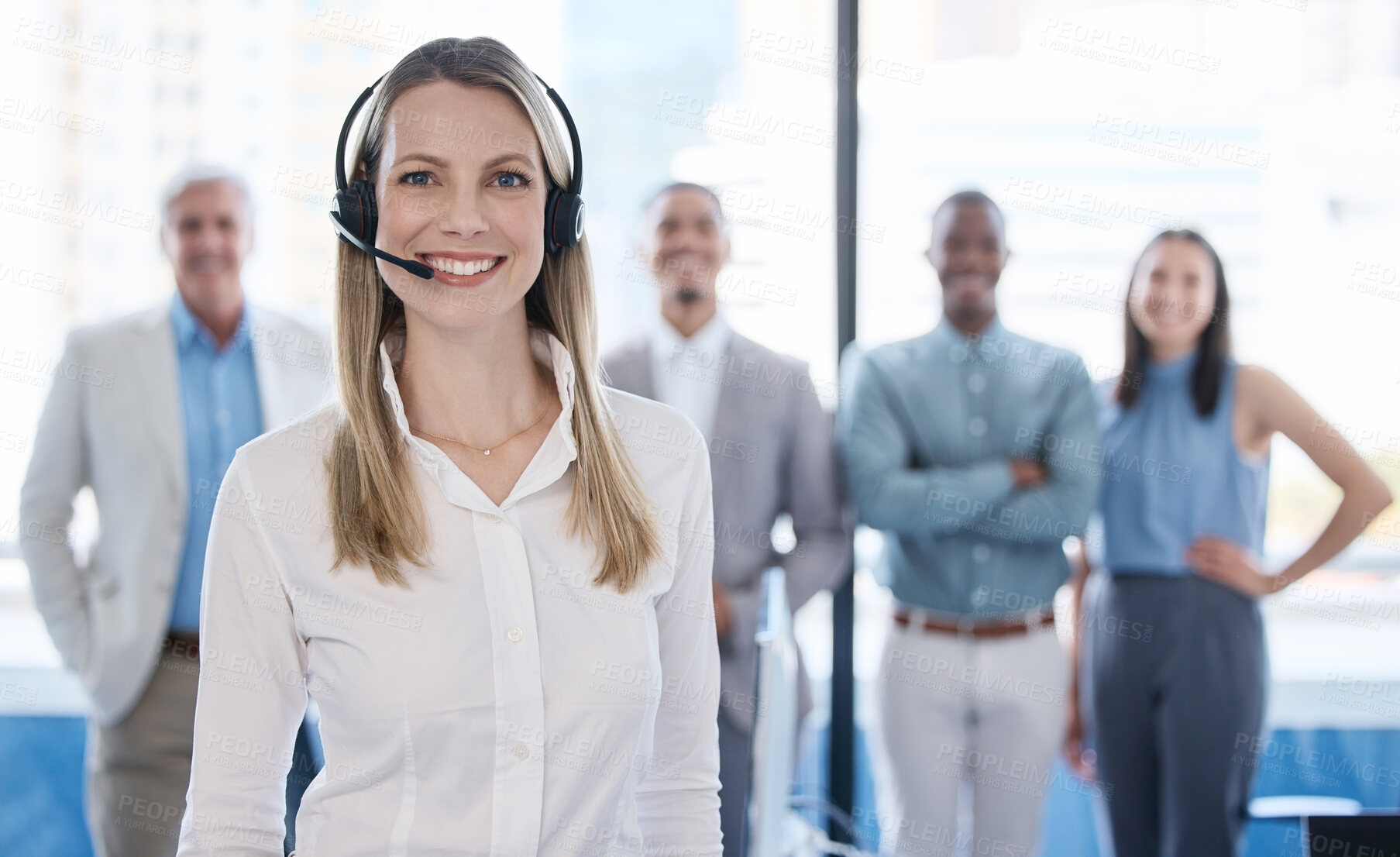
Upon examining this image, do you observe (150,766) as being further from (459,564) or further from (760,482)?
(459,564)

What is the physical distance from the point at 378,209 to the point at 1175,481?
1.98 meters

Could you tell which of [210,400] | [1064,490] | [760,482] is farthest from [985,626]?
[210,400]

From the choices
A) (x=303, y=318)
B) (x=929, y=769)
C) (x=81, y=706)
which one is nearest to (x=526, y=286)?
(x=303, y=318)

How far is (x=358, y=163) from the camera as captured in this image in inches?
47.1

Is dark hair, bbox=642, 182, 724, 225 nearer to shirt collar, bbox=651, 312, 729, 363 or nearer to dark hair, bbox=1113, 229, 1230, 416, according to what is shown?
shirt collar, bbox=651, 312, 729, 363

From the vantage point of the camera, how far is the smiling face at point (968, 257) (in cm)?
248

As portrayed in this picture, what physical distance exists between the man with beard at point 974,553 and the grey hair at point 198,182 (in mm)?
1540

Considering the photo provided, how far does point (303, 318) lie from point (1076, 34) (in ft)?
7.25

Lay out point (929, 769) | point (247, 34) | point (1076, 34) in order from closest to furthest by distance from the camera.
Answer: point (929, 769)
point (1076, 34)
point (247, 34)

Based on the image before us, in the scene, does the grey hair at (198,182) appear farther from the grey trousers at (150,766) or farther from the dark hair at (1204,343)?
the dark hair at (1204,343)

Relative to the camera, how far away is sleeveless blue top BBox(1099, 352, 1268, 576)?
8.04 ft

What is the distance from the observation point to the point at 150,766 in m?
2.34

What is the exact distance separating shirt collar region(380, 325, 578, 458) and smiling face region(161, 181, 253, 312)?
143cm

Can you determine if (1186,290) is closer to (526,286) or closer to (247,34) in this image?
(526,286)
